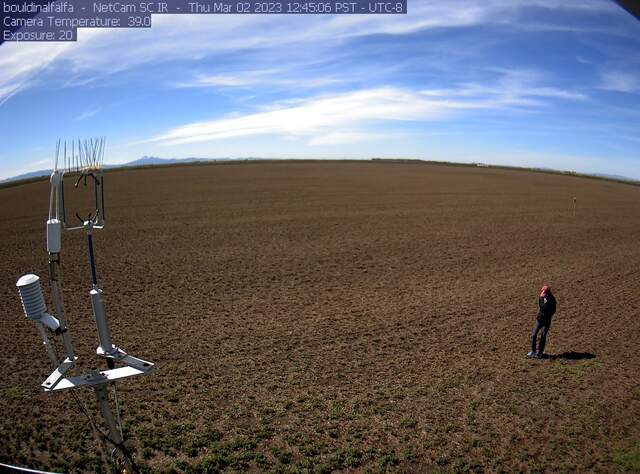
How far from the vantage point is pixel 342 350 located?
10.3 metres

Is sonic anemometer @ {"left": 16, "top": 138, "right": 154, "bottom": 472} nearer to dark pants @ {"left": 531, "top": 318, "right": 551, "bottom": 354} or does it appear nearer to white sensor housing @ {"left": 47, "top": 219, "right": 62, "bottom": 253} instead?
white sensor housing @ {"left": 47, "top": 219, "right": 62, "bottom": 253}

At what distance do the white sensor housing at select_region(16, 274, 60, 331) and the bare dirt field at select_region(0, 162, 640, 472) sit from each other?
290cm

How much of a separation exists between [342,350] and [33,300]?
7.03 metres

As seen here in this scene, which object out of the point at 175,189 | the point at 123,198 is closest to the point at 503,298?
the point at 123,198

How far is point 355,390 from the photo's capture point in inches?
333

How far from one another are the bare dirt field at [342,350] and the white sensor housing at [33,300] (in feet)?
9.53

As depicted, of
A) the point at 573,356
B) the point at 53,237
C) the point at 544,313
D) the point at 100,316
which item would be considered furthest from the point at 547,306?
the point at 53,237

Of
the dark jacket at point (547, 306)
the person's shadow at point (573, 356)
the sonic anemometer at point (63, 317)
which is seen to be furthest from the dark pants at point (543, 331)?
the sonic anemometer at point (63, 317)

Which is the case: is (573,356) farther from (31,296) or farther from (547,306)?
(31,296)

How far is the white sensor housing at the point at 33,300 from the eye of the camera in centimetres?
433

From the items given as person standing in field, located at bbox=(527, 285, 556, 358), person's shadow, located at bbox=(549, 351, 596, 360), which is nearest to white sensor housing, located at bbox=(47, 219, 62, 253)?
person standing in field, located at bbox=(527, 285, 556, 358)

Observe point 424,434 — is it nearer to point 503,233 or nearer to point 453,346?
point 453,346

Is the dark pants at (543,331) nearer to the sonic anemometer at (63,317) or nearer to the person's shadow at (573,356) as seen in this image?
the person's shadow at (573,356)

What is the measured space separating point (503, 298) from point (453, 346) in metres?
4.70
